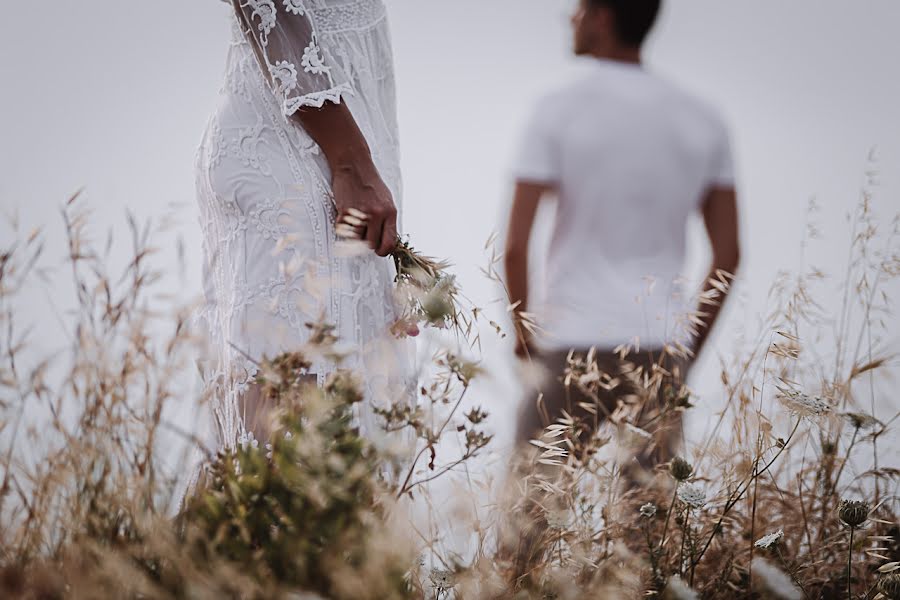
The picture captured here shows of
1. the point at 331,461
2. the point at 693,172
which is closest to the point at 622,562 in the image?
the point at 331,461

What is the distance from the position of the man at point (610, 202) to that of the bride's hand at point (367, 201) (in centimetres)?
83

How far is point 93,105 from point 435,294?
A: 6.21m

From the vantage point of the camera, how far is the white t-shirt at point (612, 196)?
6.90 ft

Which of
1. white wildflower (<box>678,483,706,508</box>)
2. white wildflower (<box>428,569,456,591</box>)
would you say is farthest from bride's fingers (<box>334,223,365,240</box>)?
white wildflower (<box>678,483,706,508</box>)

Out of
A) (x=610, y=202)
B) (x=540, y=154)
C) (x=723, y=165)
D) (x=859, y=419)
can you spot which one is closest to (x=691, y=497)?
(x=859, y=419)

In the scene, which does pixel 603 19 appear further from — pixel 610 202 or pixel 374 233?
pixel 374 233

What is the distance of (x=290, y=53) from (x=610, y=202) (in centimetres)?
106

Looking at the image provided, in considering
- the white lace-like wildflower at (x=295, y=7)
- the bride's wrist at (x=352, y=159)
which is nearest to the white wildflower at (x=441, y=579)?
the bride's wrist at (x=352, y=159)

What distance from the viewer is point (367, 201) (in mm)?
1290

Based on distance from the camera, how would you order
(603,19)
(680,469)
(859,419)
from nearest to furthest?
(680,469), (859,419), (603,19)

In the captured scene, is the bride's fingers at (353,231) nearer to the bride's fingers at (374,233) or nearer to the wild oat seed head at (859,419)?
the bride's fingers at (374,233)

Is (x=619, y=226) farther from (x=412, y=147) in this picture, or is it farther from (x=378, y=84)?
(x=412, y=147)

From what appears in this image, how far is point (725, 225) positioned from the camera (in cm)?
229

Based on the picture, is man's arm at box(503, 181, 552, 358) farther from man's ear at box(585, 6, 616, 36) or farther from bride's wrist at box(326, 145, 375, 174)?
bride's wrist at box(326, 145, 375, 174)
